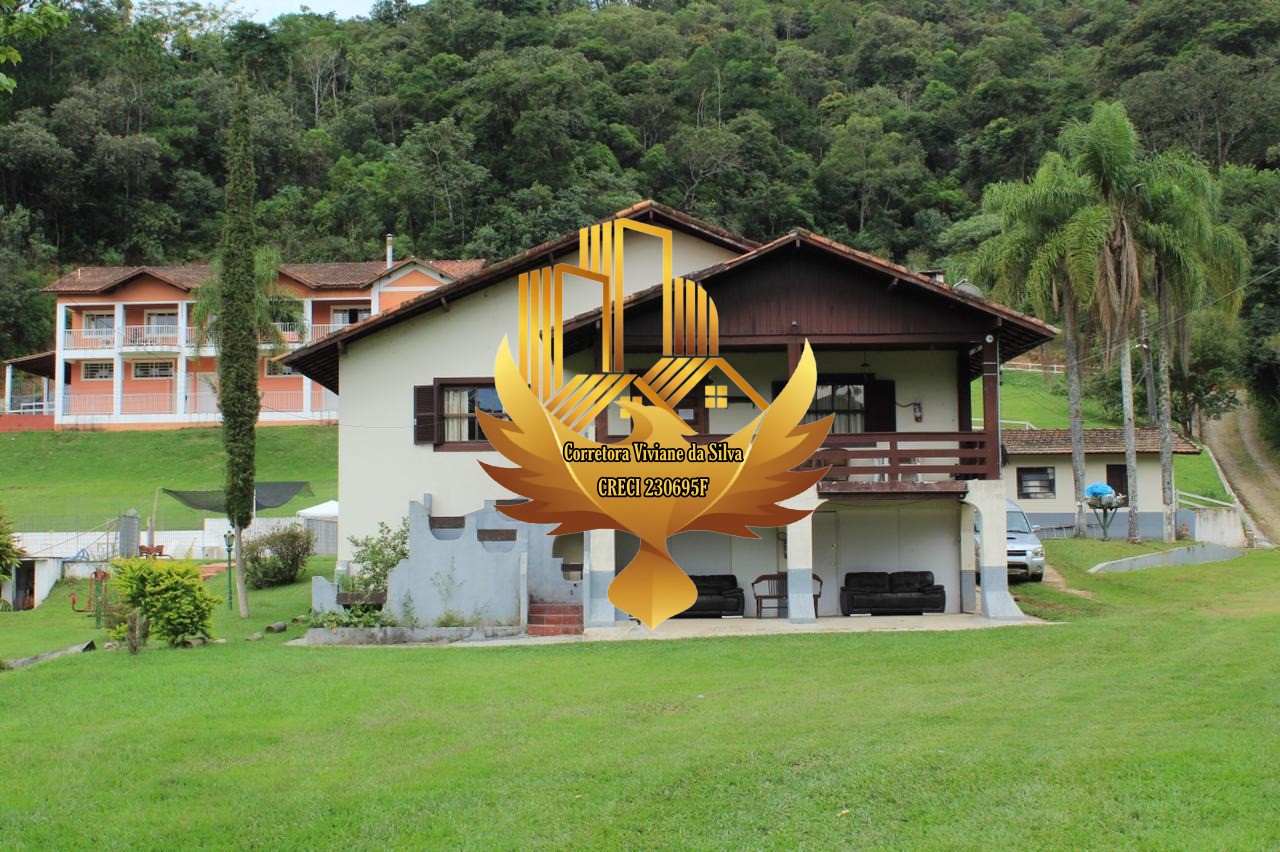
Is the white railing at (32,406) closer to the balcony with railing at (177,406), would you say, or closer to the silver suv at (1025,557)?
the balcony with railing at (177,406)

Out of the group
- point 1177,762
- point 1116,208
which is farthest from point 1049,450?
point 1177,762

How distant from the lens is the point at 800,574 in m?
19.0

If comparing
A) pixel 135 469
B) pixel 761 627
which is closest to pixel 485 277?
Answer: pixel 761 627

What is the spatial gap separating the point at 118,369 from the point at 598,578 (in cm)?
4697

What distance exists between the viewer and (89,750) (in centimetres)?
1054

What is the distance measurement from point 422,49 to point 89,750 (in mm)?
104337

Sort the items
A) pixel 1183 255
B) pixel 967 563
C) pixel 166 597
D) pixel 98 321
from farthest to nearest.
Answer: pixel 98 321, pixel 1183 255, pixel 967 563, pixel 166 597

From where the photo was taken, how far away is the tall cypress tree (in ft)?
69.4

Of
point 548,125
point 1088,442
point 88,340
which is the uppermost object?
point 548,125

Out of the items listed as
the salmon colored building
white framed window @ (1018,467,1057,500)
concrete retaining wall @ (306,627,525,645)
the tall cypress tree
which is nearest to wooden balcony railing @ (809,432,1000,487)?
concrete retaining wall @ (306,627,525,645)

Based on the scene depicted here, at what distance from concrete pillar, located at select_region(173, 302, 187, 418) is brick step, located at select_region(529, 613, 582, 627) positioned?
43.6 meters

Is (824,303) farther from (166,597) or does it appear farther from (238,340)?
(166,597)

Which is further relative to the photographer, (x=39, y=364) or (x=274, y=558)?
(x=39, y=364)

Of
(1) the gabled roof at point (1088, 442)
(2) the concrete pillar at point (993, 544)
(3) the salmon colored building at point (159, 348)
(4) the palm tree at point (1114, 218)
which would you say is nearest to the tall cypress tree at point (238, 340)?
(2) the concrete pillar at point (993, 544)
